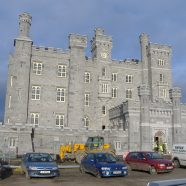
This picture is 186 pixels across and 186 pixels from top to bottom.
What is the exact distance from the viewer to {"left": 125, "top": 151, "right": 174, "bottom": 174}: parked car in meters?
21.6

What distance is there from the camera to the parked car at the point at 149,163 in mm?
21625

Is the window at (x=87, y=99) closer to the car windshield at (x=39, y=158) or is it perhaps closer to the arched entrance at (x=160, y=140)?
the arched entrance at (x=160, y=140)

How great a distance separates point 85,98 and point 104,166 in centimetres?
3041

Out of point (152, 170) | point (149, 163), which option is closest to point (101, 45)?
point (149, 163)

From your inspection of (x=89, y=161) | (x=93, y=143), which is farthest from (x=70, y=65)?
(x=89, y=161)

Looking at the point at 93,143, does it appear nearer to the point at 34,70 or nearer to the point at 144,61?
the point at 34,70

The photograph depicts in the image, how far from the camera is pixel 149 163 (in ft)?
72.0

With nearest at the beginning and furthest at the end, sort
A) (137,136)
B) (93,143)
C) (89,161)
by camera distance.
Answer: (89,161)
(93,143)
(137,136)

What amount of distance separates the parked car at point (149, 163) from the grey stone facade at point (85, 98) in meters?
18.0

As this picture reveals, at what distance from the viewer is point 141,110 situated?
43531 mm

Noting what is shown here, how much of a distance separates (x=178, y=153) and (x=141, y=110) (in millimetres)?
17379

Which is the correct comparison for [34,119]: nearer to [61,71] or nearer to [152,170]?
[61,71]

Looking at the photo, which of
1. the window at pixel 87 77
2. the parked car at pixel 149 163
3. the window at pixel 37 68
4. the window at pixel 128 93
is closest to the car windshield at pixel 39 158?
Answer: the parked car at pixel 149 163

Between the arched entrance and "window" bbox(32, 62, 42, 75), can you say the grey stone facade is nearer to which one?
"window" bbox(32, 62, 42, 75)
